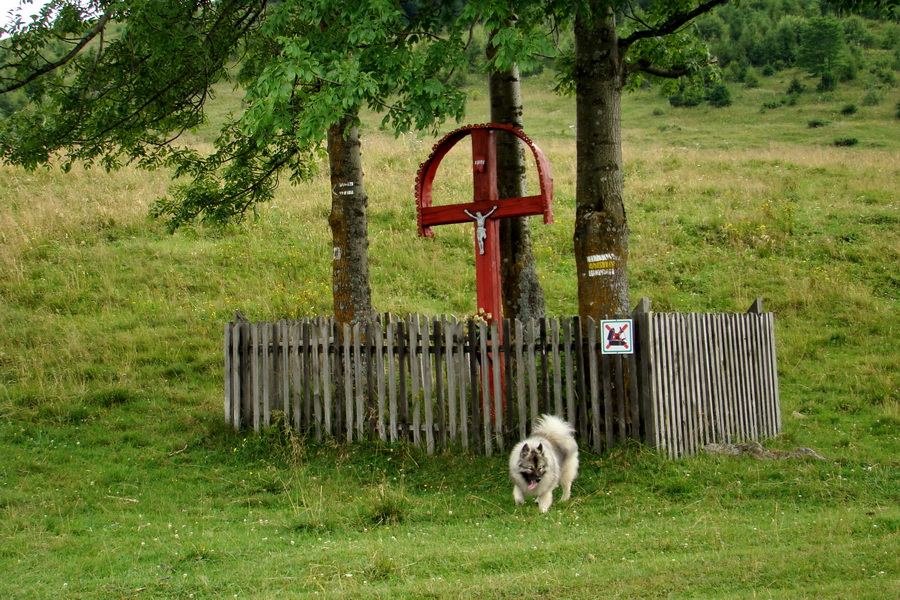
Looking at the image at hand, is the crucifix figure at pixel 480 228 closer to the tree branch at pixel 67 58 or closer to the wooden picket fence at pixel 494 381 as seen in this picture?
the wooden picket fence at pixel 494 381

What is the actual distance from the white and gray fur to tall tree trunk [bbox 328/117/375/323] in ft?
12.2

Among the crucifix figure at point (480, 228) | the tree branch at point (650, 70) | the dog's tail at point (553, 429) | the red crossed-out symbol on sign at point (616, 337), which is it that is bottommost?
the dog's tail at point (553, 429)

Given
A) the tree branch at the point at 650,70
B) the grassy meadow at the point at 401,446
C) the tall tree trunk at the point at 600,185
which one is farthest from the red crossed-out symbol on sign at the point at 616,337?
the tree branch at the point at 650,70

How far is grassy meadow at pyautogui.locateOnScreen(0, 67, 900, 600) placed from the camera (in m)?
5.67

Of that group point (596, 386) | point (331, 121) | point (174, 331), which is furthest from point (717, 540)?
point (174, 331)

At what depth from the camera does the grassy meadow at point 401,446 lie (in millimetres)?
5672

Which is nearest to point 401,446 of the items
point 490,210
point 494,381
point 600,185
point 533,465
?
point 494,381

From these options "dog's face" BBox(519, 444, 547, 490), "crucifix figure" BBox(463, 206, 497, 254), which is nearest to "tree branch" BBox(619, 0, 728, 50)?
"crucifix figure" BBox(463, 206, 497, 254)

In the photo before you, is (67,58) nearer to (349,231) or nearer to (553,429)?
(349,231)

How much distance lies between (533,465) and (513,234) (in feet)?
15.7

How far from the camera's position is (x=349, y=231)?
10852 millimetres

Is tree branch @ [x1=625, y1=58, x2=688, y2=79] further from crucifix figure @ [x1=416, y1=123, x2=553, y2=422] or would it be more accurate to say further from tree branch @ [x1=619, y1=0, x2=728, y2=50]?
crucifix figure @ [x1=416, y1=123, x2=553, y2=422]

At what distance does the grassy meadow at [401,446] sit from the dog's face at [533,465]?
1.05ft

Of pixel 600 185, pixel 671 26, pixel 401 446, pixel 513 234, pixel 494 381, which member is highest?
pixel 671 26
